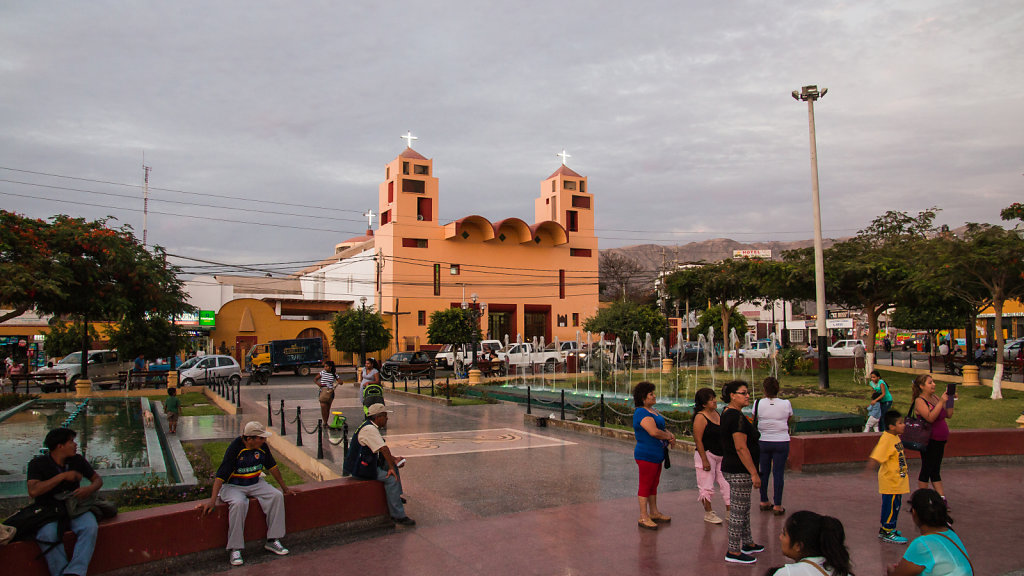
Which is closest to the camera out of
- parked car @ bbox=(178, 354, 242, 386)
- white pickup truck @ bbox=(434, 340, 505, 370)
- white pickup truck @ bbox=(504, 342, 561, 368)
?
parked car @ bbox=(178, 354, 242, 386)

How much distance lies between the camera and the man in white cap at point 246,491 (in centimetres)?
610

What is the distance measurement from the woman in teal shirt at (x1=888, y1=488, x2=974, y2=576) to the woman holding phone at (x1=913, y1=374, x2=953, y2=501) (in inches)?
161

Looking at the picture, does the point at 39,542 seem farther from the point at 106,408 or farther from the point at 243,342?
the point at 243,342

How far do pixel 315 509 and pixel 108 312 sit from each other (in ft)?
47.8

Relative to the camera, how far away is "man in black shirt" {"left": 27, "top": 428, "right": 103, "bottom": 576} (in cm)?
504

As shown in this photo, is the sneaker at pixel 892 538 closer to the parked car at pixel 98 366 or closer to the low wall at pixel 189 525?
the low wall at pixel 189 525

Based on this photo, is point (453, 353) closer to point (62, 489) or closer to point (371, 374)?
point (371, 374)

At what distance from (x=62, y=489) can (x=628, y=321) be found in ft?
132

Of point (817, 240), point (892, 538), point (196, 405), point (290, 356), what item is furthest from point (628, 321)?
point (892, 538)

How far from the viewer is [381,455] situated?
23.7 feet

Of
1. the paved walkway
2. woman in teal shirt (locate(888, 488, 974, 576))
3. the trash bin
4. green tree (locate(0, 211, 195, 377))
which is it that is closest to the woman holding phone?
the paved walkway

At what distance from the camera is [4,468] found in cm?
1013

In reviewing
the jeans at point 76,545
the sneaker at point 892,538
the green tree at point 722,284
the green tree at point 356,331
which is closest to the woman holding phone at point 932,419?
the sneaker at point 892,538

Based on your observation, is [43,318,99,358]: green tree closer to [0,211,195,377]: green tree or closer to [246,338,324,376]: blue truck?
[246,338,324,376]: blue truck
